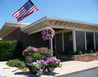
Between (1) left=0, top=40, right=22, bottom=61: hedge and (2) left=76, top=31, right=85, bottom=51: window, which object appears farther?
(2) left=76, top=31, right=85, bottom=51: window

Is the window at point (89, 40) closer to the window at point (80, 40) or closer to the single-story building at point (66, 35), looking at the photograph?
the single-story building at point (66, 35)

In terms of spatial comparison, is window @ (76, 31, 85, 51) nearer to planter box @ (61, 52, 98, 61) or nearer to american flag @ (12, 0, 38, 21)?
planter box @ (61, 52, 98, 61)

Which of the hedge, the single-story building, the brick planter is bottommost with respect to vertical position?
the brick planter

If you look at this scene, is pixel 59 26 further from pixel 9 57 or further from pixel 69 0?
pixel 9 57

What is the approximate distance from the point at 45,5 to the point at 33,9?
9.59 ft

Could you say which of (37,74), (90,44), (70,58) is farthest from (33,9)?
(90,44)

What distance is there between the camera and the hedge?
31.1ft

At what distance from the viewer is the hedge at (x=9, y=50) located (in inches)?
373

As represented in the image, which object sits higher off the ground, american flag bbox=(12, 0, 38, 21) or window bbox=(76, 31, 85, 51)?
american flag bbox=(12, 0, 38, 21)

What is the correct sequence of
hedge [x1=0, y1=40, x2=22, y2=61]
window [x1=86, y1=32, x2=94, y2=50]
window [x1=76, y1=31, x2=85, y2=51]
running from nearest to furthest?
1. hedge [x1=0, y1=40, x2=22, y2=61]
2. window [x1=76, y1=31, x2=85, y2=51]
3. window [x1=86, y1=32, x2=94, y2=50]

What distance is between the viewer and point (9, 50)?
970cm

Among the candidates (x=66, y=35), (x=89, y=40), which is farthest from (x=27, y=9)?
(x=89, y=40)

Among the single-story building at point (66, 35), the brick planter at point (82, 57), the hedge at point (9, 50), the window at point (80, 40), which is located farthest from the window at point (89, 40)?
the hedge at point (9, 50)

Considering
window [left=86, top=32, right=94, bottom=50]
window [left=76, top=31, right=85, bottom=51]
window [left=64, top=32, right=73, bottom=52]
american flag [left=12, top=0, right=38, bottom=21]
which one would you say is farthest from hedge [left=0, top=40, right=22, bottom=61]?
window [left=86, top=32, right=94, bottom=50]
